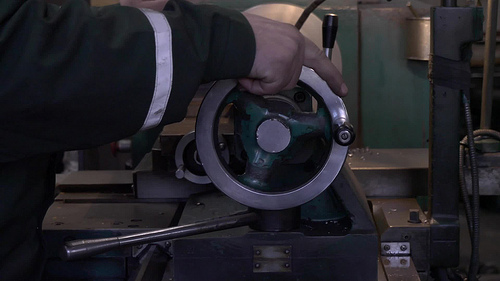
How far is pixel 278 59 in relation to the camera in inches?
31.9

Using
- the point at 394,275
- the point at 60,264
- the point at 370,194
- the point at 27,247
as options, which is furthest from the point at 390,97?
the point at 27,247

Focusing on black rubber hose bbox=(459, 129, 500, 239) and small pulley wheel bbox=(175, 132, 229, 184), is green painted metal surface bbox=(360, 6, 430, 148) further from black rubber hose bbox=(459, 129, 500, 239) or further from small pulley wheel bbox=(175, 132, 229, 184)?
small pulley wheel bbox=(175, 132, 229, 184)

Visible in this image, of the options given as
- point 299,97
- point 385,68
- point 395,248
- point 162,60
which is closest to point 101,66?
point 162,60

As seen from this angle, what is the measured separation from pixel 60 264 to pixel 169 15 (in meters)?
0.58

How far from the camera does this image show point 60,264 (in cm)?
112

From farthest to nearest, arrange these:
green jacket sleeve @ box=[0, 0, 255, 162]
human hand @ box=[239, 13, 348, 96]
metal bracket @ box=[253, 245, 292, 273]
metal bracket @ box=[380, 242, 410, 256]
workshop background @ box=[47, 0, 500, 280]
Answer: workshop background @ box=[47, 0, 500, 280], metal bracket @ box=[380, 242, 410, 256], metal bracket @ box=[253, 245, 292, 273], human hand @ box=[239, 13, 348, 96], green jacket sleeve @ box=[0, 0, 255, 162]

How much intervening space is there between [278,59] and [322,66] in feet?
0.30

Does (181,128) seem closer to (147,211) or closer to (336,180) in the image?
(147,211)

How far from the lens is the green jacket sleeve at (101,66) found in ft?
2.23

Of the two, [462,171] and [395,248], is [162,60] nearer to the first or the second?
[395,248]

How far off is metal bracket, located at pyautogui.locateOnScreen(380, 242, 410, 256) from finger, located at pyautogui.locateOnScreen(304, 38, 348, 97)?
14.0 inches

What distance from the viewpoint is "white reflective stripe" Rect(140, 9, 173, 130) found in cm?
74

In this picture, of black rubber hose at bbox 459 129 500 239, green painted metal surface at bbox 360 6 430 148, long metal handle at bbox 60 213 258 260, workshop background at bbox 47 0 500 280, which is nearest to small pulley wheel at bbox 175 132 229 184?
long metal handle at bbox 60 213 258 260

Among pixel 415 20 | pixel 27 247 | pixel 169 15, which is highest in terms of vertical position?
pixel 169 15
